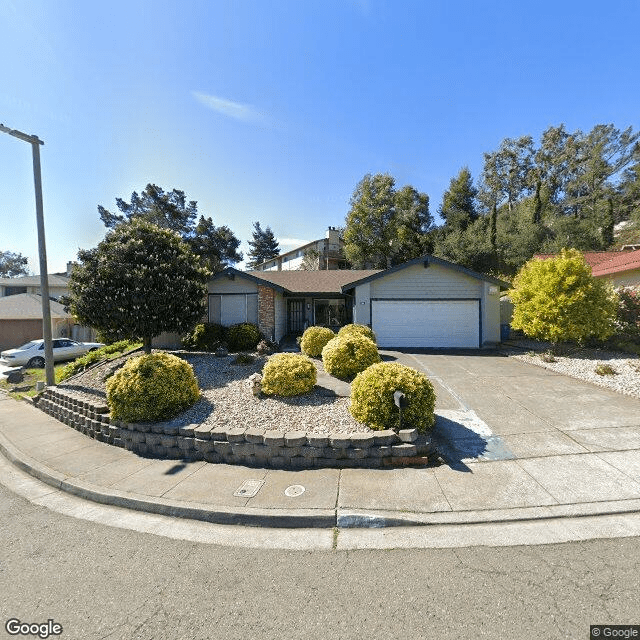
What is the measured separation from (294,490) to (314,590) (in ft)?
4.79

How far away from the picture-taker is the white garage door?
1480 centimetres

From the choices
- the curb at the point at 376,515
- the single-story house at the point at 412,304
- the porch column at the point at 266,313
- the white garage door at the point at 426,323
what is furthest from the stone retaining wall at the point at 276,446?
the white garage door at the point at 426,323

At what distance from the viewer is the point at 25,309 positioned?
67.3 feet

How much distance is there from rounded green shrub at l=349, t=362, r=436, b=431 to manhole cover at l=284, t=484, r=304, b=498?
1.53 metres

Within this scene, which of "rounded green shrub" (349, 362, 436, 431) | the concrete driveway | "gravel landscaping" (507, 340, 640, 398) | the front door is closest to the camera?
the concrete driveway

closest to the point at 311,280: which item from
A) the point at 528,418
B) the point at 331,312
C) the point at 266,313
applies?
the point at 331,312

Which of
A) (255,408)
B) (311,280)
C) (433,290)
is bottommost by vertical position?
(255,408)

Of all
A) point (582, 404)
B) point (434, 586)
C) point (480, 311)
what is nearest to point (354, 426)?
point (434, 586)

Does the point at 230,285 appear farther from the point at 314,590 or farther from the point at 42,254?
the point at 314,590

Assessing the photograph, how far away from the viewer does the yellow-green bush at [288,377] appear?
6516 millimetres

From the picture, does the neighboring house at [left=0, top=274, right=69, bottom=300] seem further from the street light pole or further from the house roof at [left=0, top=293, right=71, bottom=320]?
the street light pole

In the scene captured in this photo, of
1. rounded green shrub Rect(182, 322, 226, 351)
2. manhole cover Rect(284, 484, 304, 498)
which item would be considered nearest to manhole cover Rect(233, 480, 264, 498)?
manhole cover Rect(284, 484, 304, 498)

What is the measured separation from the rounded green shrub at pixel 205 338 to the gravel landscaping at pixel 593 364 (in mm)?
→ 11789

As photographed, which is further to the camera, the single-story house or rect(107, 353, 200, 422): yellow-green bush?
the single-story house
